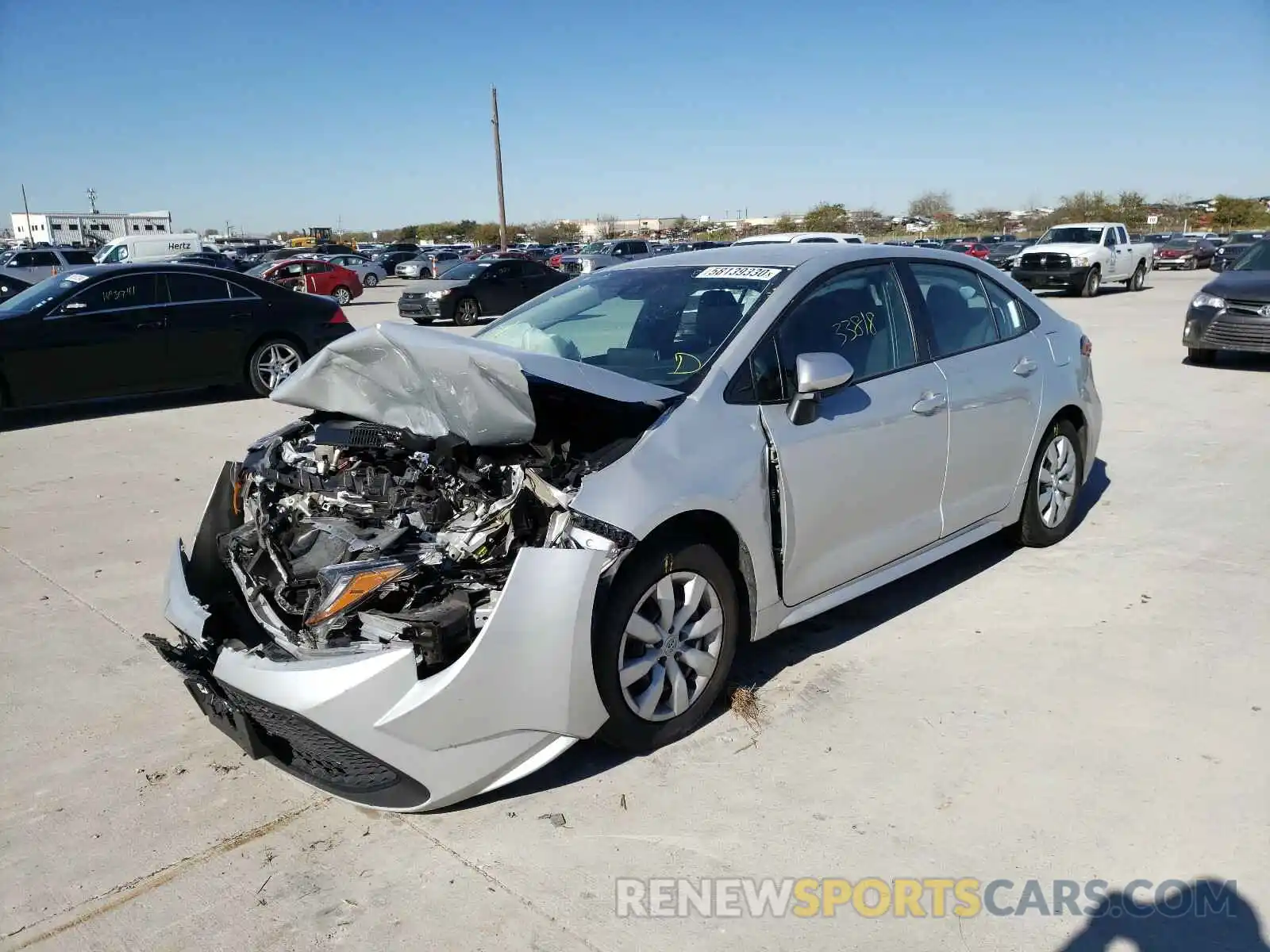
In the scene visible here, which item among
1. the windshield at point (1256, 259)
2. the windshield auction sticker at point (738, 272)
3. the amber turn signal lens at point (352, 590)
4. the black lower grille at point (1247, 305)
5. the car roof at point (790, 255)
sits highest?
the car roof at point (790, 255)

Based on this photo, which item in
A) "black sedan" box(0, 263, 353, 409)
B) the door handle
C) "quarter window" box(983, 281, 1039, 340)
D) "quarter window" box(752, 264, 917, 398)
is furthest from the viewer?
"black sedan" box(0, 263, 353, 409)

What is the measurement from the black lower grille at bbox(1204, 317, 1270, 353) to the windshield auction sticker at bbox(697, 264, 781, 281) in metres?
9.49

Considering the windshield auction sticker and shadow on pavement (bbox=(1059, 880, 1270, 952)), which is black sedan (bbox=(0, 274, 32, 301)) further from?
shadow on pavement (bbox=(1059, 880, 1270, 952))

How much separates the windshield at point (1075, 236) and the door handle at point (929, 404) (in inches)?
898

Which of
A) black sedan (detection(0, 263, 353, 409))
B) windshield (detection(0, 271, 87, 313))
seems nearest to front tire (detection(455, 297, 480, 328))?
black sedan (detection(0, 263, 353, 409))

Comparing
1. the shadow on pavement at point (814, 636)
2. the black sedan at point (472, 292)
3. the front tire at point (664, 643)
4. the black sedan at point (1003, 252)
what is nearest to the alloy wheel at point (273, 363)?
the shadow on pavement at point (814, 636)

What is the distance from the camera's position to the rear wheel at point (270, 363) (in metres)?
10.8

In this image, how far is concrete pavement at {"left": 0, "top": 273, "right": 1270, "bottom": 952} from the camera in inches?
105

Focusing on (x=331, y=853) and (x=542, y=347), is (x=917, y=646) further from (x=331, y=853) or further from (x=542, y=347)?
(x=331, y=853)

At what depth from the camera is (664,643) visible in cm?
332

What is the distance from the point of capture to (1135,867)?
282cm

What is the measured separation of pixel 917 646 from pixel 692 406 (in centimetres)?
167

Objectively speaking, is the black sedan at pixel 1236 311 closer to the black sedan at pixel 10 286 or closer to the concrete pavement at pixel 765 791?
the concrete pavement at pixel 765 791

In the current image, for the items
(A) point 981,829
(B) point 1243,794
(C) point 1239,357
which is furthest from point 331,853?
(C) point 1239,357
